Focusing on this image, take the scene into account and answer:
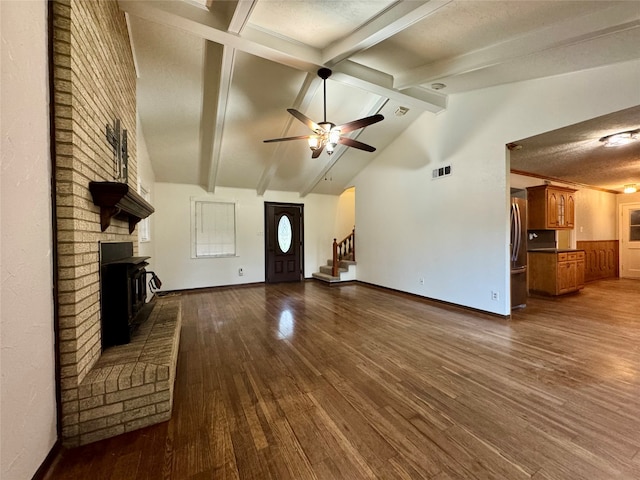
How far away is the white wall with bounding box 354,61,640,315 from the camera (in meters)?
3.26

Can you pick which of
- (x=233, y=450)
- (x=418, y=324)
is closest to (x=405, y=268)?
(x=418, y=324)

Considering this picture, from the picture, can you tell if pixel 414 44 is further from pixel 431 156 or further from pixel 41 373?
pixel 41 373

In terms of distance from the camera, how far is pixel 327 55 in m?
3.31

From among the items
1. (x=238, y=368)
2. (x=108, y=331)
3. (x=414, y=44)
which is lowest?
(x=238, y=368)

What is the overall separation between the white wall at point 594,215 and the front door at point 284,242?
6373mm

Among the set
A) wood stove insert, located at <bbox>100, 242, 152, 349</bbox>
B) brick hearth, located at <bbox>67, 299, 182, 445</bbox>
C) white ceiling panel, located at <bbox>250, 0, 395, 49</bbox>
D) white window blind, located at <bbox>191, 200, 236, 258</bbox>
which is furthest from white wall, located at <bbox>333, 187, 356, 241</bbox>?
brick hearth, located at <bbox>67, 299, 182, 445</bbox>

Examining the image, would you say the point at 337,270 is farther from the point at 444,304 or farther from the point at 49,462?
the point at 49,462

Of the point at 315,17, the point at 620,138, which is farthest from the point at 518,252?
the point at 315,17

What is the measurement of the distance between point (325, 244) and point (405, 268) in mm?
3022

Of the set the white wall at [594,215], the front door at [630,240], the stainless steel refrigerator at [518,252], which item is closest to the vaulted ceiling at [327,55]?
the stainless steel refrigerator at [518,252]

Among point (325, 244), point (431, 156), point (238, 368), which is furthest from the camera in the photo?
point (325, 244)

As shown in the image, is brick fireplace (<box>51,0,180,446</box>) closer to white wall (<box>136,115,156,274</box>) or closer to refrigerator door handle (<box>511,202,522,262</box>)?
white wall (<box>136,115,156,274</box>)

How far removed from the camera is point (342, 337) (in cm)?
335

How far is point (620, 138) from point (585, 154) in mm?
759
